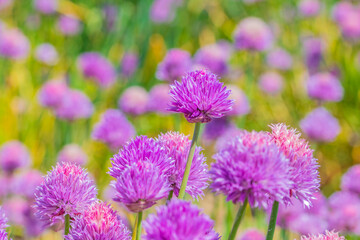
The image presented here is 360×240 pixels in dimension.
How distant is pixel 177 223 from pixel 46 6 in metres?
2.81

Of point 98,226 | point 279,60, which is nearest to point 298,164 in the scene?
point 98,226

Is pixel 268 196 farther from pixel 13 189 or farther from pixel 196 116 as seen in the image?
pixel 13 189

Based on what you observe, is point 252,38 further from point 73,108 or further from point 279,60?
point 279,60

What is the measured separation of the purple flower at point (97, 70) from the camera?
237 cm

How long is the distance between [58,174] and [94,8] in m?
3.00

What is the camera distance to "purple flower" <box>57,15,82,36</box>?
118 inches

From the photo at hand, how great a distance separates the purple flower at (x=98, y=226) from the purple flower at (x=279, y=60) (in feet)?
8.22

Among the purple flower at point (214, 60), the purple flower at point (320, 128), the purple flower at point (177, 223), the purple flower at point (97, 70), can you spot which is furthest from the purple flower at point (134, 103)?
the purple flower at point (177, 223)

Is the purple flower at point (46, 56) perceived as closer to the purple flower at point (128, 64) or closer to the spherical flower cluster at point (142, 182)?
the purple flower at point (128, 64)

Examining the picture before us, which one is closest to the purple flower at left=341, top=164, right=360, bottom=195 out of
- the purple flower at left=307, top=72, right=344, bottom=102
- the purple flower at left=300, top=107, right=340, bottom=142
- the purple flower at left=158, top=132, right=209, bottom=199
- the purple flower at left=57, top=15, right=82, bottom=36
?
the purple flower at left=300, top=107, right=340, bottom=142

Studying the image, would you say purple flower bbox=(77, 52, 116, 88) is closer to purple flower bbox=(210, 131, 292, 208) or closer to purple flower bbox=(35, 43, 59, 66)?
purple flower bbox=(35, 43, 59, 66)

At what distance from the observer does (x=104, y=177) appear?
2008mm

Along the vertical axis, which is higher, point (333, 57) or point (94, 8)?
point (94, 8)

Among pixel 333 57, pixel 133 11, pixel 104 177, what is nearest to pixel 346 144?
pixel 333 57
